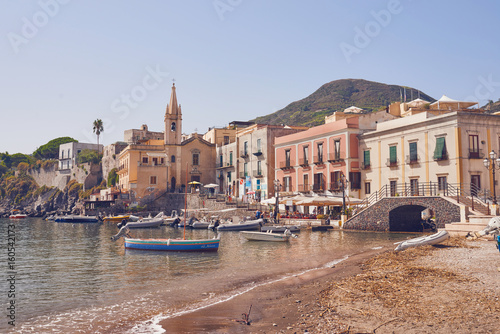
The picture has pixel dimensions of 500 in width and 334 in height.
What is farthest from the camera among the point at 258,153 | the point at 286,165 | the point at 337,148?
the point at 258,153

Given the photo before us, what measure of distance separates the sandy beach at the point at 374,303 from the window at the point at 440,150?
1969 centimetres

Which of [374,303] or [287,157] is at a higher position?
[287,157]

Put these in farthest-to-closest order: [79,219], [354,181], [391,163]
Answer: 1. [79,219]
2. [354,181]
3. [391,163]

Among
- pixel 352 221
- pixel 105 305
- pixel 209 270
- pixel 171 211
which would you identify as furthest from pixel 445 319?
pixel 171 211

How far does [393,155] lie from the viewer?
4059cm

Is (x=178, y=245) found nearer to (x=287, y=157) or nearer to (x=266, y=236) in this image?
(x=266, y=236)

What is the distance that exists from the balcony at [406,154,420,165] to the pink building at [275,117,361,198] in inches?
252

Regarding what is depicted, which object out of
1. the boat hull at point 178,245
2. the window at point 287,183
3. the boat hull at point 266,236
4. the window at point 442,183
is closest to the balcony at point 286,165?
the window at point 287,183

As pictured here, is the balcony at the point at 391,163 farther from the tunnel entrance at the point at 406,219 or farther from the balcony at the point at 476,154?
the balcony at the point at 476,154

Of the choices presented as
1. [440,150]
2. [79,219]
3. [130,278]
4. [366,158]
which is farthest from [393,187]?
[79,219]

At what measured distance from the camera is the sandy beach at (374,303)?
30.9 feet

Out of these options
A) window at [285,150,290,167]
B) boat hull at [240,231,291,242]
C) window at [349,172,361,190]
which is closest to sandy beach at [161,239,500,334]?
boat hull at [240,231,291,242]

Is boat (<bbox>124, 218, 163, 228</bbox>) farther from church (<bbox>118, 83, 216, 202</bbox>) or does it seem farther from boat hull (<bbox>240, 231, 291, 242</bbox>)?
boat hull (<bbox>240, 231, 291, 242</bbox>)

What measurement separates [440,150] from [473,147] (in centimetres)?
242
